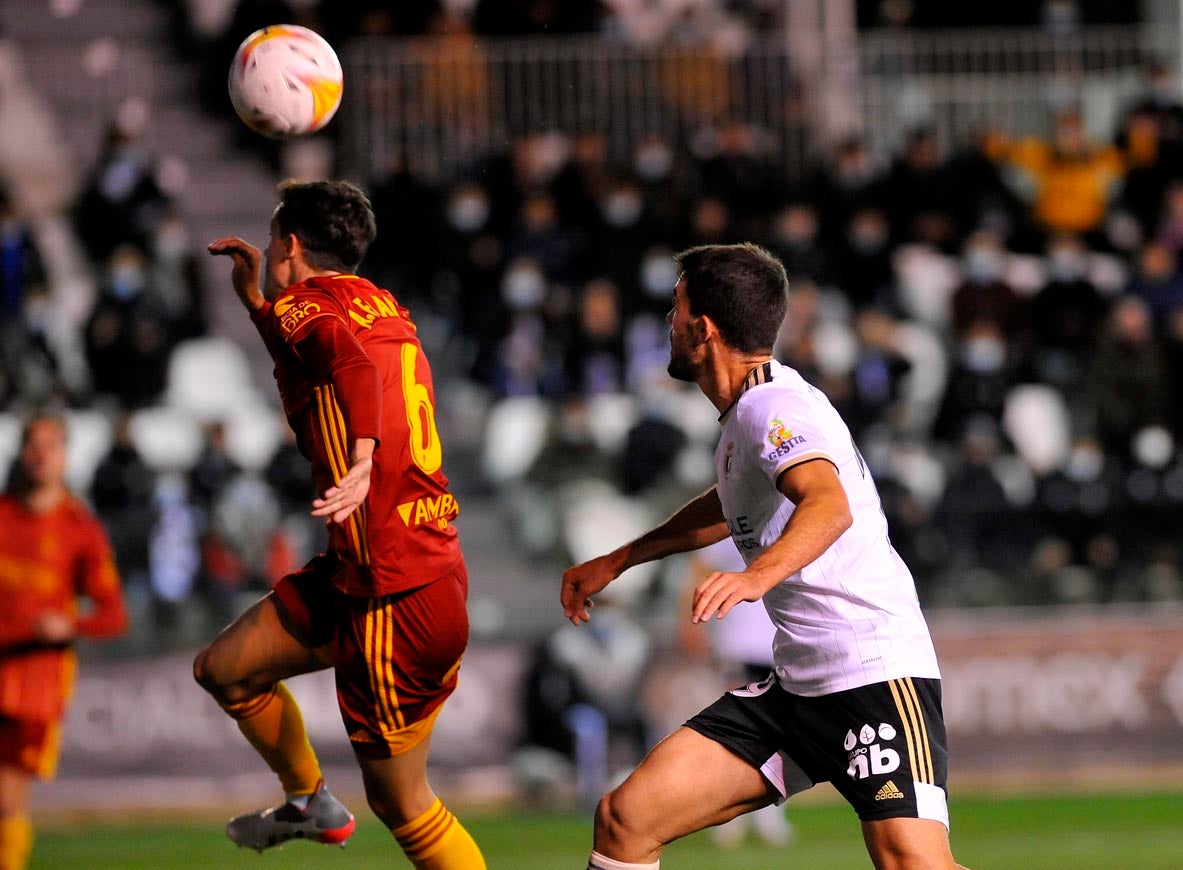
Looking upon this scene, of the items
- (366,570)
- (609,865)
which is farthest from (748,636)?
(609,865)

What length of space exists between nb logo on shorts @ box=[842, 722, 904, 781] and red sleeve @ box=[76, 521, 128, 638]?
411 cm

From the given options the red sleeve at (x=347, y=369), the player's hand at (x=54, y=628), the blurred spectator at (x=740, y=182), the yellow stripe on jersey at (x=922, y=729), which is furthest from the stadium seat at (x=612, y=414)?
the yellow stripe on jersey at (x=922, y=729)

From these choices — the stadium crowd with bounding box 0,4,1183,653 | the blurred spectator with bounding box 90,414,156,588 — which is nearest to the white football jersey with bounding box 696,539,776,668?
the stadium crowd with bounding box 0,4,1183,653

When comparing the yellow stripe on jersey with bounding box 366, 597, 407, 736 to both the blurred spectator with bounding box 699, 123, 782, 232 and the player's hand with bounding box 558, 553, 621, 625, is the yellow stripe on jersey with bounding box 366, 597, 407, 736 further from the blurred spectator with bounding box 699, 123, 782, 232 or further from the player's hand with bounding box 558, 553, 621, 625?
the blurred spectator with bounding box 699, 123, 782, 232

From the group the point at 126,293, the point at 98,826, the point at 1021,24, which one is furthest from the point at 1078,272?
the point at 98,826

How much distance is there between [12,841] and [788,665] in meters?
4.14

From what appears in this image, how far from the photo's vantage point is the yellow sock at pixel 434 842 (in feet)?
19.2

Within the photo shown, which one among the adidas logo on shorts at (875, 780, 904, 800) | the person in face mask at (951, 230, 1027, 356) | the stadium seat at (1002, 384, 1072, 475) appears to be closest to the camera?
the adidas logo on shorts at (875, 780, 904, 800)

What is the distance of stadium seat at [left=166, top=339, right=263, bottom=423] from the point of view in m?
14.6

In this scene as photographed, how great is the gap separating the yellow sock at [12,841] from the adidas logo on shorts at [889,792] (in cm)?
439

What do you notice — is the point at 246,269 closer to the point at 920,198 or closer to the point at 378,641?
the point at 378,641

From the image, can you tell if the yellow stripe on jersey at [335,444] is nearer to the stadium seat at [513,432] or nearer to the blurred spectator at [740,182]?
the stadium seat at [513,432]

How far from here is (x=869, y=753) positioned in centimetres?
509

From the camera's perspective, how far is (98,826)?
12305 mm
